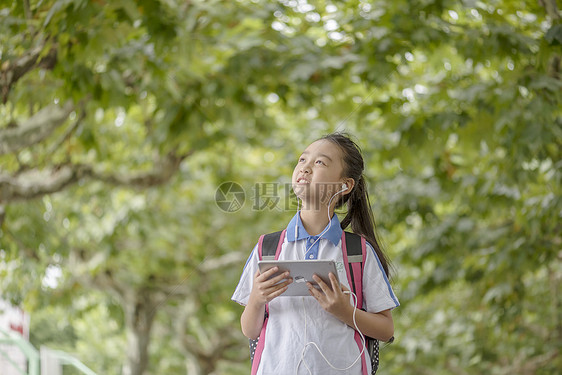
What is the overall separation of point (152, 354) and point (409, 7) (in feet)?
34.9

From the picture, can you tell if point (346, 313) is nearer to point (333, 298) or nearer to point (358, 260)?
point (333, 298)

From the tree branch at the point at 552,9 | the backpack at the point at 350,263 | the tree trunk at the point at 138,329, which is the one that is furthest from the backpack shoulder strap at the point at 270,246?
the tree trunk at the point at 138,329

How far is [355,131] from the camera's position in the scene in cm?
490

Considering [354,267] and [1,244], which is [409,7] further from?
[1,244]

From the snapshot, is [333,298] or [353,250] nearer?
[333,298]

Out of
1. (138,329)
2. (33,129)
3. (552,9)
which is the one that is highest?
(552,9)

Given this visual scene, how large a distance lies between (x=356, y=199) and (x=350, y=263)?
0.72 feet

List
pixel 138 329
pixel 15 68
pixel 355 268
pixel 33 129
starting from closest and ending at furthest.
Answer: pixel 355 268 < pixel 15 68 < pixel 33 129 < pixel 138 329

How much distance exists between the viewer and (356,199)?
5.23ft

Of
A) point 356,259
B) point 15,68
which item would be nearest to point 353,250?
point 356,259

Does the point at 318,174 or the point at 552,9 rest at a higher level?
the point at 318,174

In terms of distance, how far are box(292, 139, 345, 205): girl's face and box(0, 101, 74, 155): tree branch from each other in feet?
7.74

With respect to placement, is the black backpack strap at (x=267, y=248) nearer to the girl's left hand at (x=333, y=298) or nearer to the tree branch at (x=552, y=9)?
the girl's left hand at (x=333, y=298)

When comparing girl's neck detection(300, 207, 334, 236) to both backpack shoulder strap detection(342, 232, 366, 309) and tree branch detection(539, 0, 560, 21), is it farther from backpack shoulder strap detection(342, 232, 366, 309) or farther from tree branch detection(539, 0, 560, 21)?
tree branch detection(539, 0, 560, 21)
